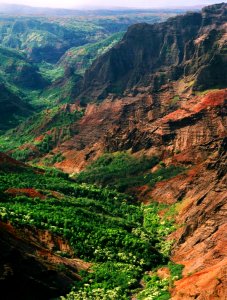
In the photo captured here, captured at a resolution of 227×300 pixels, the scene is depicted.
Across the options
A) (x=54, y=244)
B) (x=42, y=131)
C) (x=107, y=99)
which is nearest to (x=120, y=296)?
(x=54, y=244)

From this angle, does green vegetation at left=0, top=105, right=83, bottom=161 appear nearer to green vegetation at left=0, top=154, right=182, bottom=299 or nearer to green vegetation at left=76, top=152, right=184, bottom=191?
green vegetation at left=76, top=152, right=184, bottom=191

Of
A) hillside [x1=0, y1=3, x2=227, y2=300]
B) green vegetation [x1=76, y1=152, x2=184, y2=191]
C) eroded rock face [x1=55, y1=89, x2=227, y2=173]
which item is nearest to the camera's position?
hillside [x1=0, y1=3, x2=227, y2=300]

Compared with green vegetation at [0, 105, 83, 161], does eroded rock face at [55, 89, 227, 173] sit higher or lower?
higher

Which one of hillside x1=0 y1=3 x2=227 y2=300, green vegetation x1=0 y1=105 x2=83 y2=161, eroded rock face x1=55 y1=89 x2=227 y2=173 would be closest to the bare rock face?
eroded rock face x1=55 y1=89 x2=227 y2=173

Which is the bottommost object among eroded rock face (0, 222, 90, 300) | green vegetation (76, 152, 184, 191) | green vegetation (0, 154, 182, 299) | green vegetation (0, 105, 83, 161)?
green vegetation (0, 105, 83, 161)

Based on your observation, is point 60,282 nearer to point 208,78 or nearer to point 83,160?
point 83,160

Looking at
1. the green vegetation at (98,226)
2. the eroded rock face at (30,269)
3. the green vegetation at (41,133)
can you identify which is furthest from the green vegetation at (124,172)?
the eroded rock face at (30,269)

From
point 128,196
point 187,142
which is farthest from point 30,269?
point 187,142

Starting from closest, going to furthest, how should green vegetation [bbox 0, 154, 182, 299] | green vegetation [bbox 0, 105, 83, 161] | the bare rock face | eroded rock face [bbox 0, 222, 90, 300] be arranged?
eroded rock face [bbox 0, 222, 90, 300], green vegetation [bbox 0, 154, 182, 299], the bare rock face, green vegetation [bbox 0, 105, 83, 161]

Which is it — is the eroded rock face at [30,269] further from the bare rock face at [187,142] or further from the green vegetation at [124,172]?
the green vegetation at [124,172]
